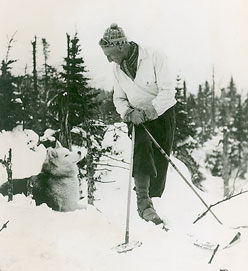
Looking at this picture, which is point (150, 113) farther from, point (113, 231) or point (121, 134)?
point (113, 231)

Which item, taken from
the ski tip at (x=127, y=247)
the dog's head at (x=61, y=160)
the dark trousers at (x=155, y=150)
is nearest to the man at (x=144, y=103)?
the dark trousers at (x=155, y=150)

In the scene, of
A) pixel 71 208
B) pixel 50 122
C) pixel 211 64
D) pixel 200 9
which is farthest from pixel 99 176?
pixel 200 9

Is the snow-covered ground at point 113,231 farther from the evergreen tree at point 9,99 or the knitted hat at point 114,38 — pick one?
the knitted hat at point 114,38

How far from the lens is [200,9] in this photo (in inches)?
88.9

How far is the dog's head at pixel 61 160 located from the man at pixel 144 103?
280 millimetres

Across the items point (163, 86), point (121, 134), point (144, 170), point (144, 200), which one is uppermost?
point (163, 86)

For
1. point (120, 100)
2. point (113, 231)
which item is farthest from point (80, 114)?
point (113, 231)

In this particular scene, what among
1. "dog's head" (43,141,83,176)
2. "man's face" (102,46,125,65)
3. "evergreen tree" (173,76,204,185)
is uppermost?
"man's face" (102,46,125,65)

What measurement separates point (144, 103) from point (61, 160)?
467 millimetres

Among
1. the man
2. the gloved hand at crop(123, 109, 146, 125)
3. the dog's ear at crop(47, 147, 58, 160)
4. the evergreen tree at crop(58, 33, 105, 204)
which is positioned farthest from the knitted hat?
the dog's ear at crop(47, 147, 58, 160)

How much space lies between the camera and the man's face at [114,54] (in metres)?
2.12

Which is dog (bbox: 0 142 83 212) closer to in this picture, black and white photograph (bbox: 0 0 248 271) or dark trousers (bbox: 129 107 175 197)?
black and white photograph (bbox: 0 0 248 271)

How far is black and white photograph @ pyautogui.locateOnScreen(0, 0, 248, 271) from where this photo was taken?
6.86ft

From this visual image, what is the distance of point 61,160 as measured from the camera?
2.16 metres
